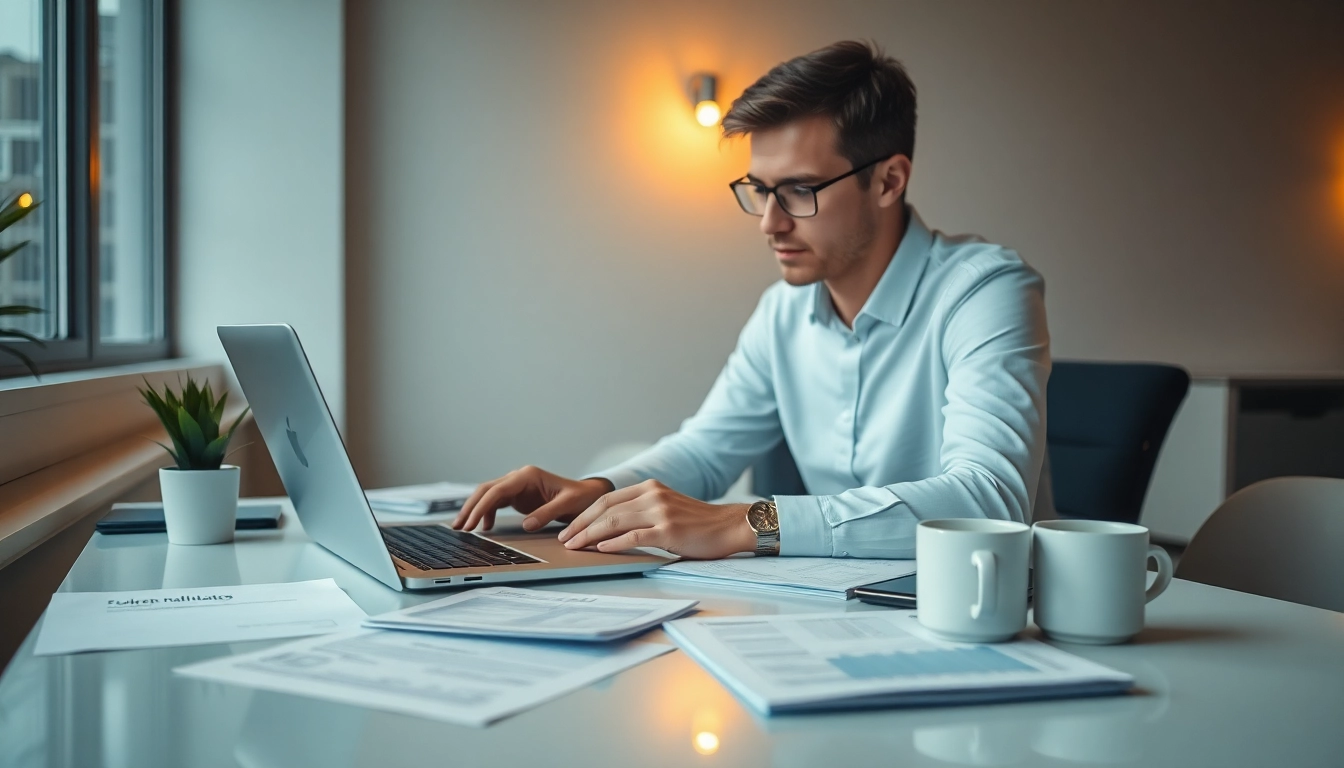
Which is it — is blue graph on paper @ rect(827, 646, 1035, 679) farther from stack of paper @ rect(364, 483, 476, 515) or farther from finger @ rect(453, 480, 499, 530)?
stack of paper @ rect(364, 483, 476, 515)

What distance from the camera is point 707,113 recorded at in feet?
11.9

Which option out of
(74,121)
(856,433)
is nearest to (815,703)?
(856,433)

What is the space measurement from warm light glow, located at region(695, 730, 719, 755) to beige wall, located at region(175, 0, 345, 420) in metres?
2.82

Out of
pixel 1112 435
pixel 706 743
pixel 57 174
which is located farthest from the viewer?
pixel 1112 435

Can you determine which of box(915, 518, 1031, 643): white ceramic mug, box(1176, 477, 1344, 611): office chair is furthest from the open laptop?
box(1176, 477, 1344, 611): office chair

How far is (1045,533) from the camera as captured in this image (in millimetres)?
742

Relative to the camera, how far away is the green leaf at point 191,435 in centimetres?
118

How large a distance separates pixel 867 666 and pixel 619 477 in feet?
2.84

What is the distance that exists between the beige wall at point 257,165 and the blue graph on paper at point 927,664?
2.77 m

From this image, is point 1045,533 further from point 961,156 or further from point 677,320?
point 961,156

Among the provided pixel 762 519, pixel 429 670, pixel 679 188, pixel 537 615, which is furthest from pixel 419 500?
pixel 679 188

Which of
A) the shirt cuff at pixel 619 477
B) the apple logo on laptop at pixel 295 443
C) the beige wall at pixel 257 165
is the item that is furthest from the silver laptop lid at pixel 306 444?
the beige wall at pixel 257 165

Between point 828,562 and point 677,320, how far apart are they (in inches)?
Result: 106

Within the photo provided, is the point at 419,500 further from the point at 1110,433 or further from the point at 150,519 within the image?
the point at 1110,433
